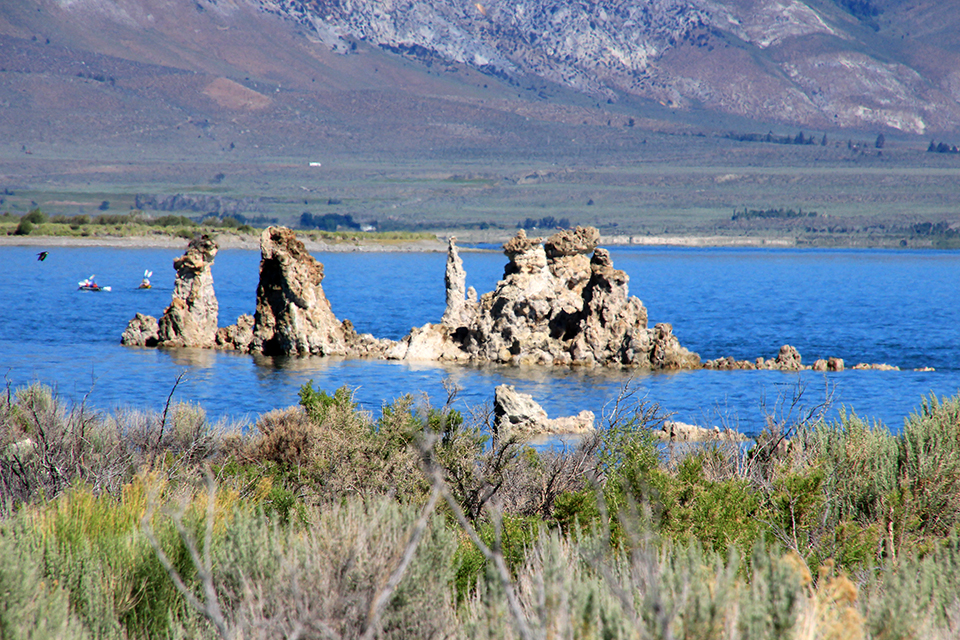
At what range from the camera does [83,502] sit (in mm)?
6145

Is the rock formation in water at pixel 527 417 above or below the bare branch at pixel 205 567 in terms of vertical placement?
below

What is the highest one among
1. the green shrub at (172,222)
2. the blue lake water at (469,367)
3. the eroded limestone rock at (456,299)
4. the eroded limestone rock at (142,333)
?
the green shrub at (172,222)

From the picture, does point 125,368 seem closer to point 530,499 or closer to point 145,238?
point 530,499

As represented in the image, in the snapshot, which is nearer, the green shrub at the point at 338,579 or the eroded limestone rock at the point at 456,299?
the green shrub at the point at 338,579

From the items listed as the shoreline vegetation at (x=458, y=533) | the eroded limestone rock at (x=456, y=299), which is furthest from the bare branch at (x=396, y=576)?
the eroded limestone rock at (x=456, y=299)

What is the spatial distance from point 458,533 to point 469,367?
19.2 metres

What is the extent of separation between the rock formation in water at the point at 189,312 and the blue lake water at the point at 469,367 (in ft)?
2.72

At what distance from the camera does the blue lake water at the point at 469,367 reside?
20625 mm

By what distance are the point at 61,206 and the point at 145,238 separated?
75.0 meters

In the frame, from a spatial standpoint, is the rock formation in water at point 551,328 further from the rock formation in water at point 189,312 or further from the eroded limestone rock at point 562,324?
the rock formation in water at point 189,312

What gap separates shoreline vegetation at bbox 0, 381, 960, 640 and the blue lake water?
5.59 ft

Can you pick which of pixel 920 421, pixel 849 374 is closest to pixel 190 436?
pixel 920 421

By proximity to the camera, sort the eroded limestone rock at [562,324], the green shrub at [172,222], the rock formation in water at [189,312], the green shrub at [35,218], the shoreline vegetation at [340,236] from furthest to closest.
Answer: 1. the green shrub at [172,222]
2. the green shrub at [35,218]
3. the shoreline vegetation at [340,236]
4. the rock formation in water at [189,312]
5. the eroded limestone rock at [562,324]

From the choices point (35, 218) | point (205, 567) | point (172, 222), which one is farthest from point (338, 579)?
point (172, 222)
